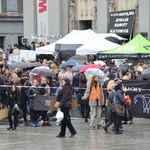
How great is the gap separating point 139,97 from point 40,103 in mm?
3111

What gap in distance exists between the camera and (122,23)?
4234cm

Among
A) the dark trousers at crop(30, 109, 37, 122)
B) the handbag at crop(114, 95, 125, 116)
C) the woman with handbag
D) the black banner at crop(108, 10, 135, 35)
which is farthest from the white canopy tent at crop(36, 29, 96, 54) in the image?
the handbag at crop(114, 95, 125, 116)

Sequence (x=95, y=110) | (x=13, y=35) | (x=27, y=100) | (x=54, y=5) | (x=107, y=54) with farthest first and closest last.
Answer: (x=13, y=35) < (x=54, y=5) < (x=107, y=54) < (x=27, y=100) < (x=95, y=110)

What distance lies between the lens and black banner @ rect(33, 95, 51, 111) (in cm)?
2339

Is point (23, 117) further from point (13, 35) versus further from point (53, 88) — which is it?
point (13, 35)

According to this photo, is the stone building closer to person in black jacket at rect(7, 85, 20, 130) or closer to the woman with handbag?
person in black jacket at rect(7, 85, 20, 130)

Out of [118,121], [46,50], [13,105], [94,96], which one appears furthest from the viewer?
[46,50]

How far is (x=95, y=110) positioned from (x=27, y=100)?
2601mm

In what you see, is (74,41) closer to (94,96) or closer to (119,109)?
(94,96)

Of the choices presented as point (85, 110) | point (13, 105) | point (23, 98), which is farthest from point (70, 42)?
point (13, 105)

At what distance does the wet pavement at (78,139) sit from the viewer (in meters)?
18.1

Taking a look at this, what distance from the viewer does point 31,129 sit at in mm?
22531

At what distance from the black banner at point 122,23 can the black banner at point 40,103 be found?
19.1 metres

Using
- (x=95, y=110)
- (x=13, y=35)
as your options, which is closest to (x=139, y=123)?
(x=95, y=110)
